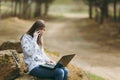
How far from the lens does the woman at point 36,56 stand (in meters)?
9.27

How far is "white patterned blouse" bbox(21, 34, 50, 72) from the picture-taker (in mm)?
9398

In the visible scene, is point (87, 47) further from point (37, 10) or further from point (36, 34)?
point (37, 10)

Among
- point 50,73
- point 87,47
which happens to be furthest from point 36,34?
point 87,47

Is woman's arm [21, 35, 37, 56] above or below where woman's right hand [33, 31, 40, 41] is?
below

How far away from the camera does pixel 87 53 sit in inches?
819

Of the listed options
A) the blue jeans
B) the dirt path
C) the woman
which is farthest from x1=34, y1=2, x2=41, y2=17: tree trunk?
the blue jeans

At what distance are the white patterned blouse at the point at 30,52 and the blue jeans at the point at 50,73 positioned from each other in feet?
0.36

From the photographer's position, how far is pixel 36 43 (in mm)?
9594

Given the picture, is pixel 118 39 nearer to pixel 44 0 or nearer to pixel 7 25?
pixel 7 25

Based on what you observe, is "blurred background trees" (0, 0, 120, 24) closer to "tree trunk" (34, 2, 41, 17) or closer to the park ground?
"tree trunk" (34, 2, 41, 17)

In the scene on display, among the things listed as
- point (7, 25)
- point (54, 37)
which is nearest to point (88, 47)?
point (54, 37)

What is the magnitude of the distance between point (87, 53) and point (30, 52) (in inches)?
454

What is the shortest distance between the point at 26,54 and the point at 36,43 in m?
0.32

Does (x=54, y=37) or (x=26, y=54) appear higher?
(x=26, y=54)
